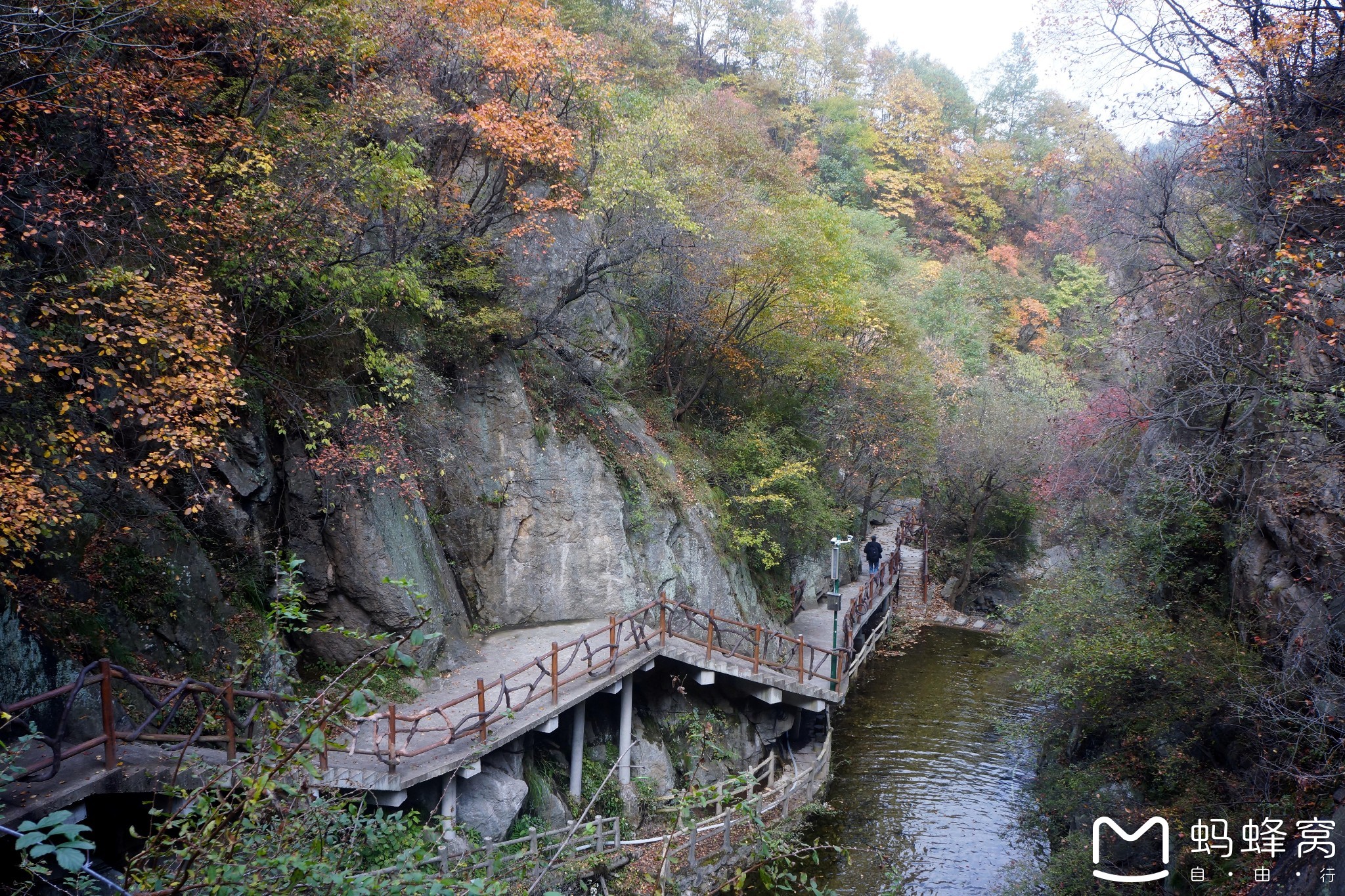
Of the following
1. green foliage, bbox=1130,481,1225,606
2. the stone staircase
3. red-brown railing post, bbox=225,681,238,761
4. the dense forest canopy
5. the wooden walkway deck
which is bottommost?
the stone staircase

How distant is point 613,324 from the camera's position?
1931cm

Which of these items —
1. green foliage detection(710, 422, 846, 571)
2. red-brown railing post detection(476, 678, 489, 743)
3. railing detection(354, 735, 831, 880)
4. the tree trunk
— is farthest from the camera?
the tree trunk

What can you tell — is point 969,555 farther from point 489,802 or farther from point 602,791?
point 489,802

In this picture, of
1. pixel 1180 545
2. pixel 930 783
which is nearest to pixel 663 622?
pixel 930 783

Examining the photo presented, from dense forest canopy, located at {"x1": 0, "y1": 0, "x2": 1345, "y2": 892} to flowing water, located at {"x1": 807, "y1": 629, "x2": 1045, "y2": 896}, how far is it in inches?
70.2

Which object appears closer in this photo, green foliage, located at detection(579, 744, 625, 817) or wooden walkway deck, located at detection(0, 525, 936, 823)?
wooden walkway deck, located at detection(0, 525, 936, 823)

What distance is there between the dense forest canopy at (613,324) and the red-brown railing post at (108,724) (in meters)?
1.26

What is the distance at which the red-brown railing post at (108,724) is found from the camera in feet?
22.3

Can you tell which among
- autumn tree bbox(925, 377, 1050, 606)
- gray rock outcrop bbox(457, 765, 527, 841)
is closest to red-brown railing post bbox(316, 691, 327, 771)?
gray rock outcrop bbox(457, 765, 527, 841)

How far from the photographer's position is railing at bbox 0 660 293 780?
5.98 metres

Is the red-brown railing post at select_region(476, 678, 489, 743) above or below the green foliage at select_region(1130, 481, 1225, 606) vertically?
below

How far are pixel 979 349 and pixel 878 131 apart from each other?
57.2ft

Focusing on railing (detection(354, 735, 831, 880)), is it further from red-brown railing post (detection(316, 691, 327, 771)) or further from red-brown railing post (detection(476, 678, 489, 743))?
red-brown railing post (detection(316, 691, 327, 771))

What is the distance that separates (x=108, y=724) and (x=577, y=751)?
758cm
